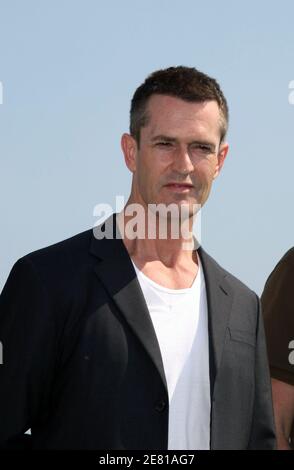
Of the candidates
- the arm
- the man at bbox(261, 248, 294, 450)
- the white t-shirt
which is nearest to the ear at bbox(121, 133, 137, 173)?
the white t-shirt

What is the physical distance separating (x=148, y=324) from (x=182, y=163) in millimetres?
1003

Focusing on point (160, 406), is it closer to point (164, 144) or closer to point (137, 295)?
point (137, 295)

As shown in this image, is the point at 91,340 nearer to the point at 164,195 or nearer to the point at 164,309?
the point at 164,309

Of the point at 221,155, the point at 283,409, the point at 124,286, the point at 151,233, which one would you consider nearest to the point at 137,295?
the point at 124,286

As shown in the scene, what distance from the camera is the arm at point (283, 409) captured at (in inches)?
Result: 259

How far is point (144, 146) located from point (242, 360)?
1527mm

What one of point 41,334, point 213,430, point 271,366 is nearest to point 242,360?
point 213,430

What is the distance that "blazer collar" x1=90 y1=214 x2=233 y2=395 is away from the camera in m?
5.27

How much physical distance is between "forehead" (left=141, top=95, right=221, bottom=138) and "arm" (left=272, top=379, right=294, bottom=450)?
6.91ft

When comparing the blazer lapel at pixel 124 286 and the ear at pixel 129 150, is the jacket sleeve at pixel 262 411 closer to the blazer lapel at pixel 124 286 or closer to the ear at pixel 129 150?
the blazer lapel at pixel 124 286

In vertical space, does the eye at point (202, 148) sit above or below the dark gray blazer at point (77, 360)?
above

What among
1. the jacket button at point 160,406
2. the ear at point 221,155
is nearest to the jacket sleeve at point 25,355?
the jacket button at point 160,406

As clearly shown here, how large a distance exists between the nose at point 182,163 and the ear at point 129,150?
1.21 ft

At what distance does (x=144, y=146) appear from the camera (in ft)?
18.2
